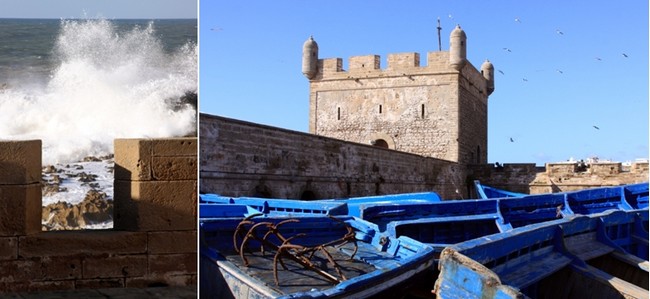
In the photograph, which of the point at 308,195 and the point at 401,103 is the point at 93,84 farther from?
Answer: the point at 401,103

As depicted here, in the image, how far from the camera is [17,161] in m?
4.55

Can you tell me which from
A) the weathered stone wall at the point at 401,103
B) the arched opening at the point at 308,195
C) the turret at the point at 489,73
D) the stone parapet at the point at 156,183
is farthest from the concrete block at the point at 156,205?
the turret at the point at 489,73

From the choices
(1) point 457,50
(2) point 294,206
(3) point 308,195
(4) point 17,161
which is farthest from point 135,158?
(1) point 457,50

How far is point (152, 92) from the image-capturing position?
5.22 m

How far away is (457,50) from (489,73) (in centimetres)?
666

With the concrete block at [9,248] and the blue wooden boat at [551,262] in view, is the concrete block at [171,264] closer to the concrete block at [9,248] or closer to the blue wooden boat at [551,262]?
the concrete block at [9,248]

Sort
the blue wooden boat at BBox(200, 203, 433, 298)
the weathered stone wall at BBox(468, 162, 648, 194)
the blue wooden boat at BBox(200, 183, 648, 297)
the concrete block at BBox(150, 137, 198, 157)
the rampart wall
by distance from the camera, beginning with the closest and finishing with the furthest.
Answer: the blue wooden boat at BBox(200, 203, 433, 298) → the concrete block at BBox(150, 137, 198, 157) → the blue wooden boat at BBox(200, 183, 648, 297) → the rampart wall → the weathered stone wall at BBox(468, 162, 648, 194)

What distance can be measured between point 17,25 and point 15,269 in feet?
5.40

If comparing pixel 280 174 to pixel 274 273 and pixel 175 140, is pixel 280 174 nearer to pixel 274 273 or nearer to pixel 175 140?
pixel 175 140

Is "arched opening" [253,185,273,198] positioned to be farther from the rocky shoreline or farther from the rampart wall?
the rocky shoreline

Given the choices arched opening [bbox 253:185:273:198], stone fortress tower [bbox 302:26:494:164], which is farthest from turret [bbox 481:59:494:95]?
arched opening [bbox 253:185:273:198]

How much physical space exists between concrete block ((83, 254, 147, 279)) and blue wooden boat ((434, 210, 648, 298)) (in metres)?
2.25

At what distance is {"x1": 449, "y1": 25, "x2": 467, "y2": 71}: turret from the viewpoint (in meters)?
22.9

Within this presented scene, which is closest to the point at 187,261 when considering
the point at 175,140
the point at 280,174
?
the point at 175,140
